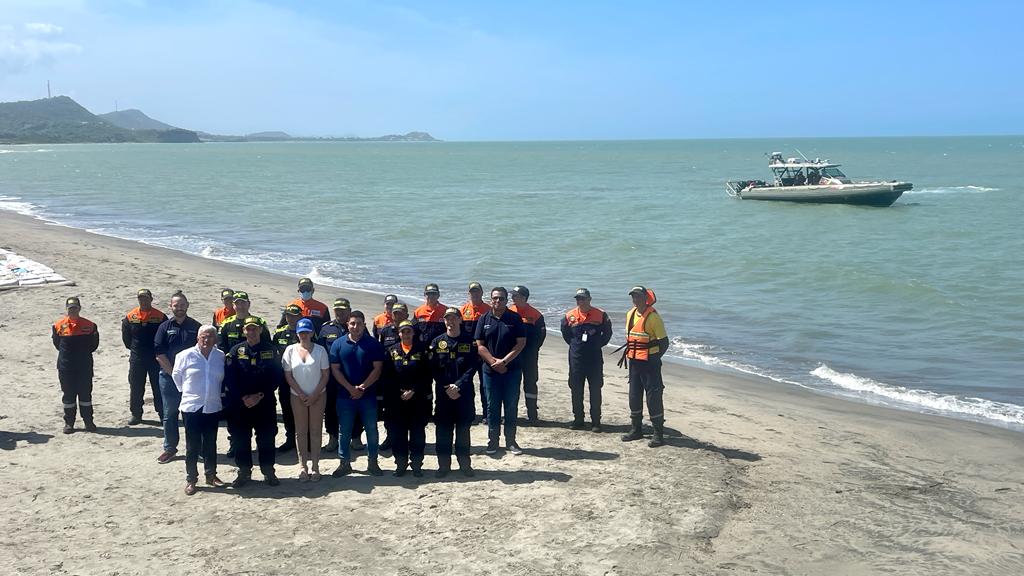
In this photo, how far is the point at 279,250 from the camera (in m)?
29.7

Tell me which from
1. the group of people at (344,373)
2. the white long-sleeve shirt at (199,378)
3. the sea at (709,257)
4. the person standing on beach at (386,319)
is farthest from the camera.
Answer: the sea at (709,257)

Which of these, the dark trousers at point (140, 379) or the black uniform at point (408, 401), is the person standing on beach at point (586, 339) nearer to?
the black uniform at point (408, 401)

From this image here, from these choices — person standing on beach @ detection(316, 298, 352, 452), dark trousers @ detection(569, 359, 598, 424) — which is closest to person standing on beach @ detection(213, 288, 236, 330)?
person standing on beach @ detection(316, 298, 352, 452)

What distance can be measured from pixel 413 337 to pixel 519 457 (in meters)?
1.74

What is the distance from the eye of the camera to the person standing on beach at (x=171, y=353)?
848 cm

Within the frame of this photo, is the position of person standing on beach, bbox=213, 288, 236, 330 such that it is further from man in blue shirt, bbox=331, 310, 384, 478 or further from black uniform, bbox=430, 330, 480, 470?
black uniform, bbox=430, 330, 480, 470

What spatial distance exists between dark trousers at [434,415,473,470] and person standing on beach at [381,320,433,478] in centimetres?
15

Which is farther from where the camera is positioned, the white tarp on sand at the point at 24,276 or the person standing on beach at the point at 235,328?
the white tarp on sand at the point at 24,276

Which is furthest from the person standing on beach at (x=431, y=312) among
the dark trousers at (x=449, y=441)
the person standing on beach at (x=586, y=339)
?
the person standing on beach at (x=586, y=339)

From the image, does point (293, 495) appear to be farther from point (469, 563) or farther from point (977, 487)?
point (977, 487)

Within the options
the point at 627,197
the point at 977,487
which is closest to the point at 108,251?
the point at 977,487

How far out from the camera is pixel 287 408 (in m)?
8.59

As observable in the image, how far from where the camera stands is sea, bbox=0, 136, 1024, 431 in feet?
50.1

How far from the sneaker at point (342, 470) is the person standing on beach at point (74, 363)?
312cm
